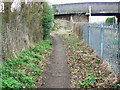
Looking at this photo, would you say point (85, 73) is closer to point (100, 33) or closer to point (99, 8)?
point (100, 33)

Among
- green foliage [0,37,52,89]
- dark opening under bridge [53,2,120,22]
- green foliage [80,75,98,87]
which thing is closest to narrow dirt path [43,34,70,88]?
green foliage [0,37,52,89]

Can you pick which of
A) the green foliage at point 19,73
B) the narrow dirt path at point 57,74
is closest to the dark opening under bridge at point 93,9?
the narrow dirt path at point 57,74

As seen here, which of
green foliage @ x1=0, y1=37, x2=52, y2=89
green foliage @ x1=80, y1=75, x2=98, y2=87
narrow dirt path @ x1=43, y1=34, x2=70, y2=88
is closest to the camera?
green foliage @ x1=0, y1=37, x2=52, y2=89

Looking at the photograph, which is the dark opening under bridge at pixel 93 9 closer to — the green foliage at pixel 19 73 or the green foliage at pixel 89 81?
the green foliage at pixel 19 73

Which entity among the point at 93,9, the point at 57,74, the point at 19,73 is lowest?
the point at 57,74

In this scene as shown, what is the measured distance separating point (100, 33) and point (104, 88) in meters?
3.62

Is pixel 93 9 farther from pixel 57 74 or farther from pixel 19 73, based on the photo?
pixel 19 73

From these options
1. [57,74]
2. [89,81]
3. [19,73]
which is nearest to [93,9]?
[57,74]

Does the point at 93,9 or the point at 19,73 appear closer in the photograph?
the point at 19,73

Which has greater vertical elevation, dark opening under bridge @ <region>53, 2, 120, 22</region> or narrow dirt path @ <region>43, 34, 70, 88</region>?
dark opening under bridge @ <region>53, 2, 120, 22</region>

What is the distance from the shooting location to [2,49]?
706 cm

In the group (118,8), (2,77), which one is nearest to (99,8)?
(118,8)

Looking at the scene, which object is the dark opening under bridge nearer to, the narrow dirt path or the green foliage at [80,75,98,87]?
the narrow dirt path

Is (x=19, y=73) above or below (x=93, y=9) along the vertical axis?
below
